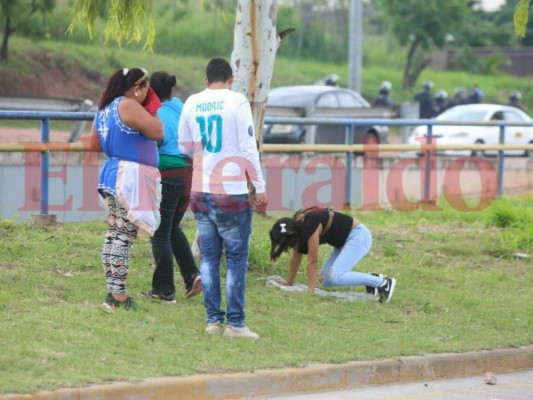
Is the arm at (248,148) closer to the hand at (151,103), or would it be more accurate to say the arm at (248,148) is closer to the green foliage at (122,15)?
the hand at (151,103)

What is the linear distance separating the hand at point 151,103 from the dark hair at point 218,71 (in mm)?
625

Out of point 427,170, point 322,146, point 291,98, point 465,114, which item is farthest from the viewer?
A: point 465,114

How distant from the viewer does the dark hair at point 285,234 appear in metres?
9.56

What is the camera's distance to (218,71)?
802 cm

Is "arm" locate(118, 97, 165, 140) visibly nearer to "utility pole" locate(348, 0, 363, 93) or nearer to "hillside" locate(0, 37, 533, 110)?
→ "utility pole" locate(348, 0, 363, 93)

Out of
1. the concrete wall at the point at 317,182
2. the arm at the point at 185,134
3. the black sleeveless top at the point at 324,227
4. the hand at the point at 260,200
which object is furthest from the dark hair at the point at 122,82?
the concrete wall at the point at 317,182

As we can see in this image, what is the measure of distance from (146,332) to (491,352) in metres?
2.80

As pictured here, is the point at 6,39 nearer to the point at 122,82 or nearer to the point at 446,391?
the point at 122,82

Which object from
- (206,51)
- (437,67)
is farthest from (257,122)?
(437,67)

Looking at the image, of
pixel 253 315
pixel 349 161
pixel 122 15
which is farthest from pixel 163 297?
pixel 349 161

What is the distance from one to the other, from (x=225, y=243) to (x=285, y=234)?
5.45 ft

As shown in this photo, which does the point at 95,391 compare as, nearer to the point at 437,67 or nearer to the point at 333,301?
the point at 333,301

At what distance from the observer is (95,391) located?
6.44 m

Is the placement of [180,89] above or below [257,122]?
above
